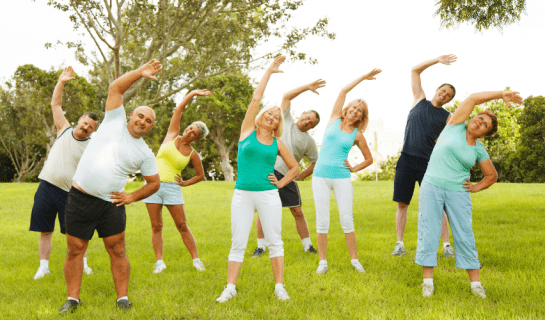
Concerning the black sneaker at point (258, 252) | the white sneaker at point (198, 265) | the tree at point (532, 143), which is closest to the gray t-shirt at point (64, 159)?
the white sneaker at point (198, 265)

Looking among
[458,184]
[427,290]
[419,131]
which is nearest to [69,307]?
[427,290]

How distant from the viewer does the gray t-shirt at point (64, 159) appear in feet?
17.6

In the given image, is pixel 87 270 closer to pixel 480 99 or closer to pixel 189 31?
pixel 480 99

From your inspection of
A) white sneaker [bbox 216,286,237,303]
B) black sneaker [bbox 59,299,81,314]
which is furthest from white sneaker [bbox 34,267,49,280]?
white sneaker [bbox 216,286,237,303]

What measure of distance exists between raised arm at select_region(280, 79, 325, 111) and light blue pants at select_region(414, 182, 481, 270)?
203 cm

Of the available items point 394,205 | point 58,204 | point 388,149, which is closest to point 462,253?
point 58,204

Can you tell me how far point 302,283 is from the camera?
514cm

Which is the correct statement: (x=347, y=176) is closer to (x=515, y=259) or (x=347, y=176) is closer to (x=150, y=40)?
(x=515, y=259)

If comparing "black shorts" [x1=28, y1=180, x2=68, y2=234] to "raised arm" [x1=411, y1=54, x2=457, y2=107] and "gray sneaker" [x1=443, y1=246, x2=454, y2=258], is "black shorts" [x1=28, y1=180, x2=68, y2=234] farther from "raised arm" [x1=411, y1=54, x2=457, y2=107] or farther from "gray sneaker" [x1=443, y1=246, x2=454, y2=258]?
"gray sneaker" [x1=443, y1=246, x2=454, y2=258]

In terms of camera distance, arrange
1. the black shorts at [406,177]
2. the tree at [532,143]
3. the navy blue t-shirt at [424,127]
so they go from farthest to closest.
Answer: the tree at [532,143] < the black shorts at [406,177] < the navy blue t-shirt at [424,127]

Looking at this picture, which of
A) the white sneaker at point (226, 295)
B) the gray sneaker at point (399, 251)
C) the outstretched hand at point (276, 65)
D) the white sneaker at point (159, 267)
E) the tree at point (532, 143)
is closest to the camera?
the white sneaker at point (226, 295)

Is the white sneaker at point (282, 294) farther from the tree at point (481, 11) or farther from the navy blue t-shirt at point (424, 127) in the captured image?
the tree at point (481, 11)

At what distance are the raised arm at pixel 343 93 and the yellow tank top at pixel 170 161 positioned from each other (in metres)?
2.41

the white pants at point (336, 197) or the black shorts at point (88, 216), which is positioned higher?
the black shorts at point (88, 216)
